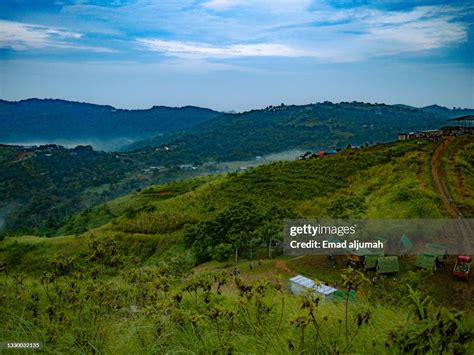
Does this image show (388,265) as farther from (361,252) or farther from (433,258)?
(433,258)

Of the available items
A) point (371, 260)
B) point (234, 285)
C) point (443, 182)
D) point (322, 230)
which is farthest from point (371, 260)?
point (443, 182)

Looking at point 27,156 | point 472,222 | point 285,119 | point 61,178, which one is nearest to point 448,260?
point 472,222

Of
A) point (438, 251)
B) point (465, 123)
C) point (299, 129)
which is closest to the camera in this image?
point (438, 251)

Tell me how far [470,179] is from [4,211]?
7038 cm

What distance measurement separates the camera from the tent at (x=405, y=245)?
14961mm


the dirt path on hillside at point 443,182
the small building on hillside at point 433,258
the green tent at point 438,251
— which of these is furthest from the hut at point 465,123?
the small building on hillside at point 433,258

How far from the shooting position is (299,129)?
141 m

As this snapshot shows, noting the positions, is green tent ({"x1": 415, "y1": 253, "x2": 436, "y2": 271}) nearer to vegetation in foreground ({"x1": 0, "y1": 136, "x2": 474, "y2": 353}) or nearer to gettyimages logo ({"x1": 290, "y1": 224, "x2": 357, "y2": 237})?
vegetation in foreground ({"x1": 0, "y1": 136, "x2": 474, "y2": 353})

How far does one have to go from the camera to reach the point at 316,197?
2958 cm

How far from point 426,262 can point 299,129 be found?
13062cm

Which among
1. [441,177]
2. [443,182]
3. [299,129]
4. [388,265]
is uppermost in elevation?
[299,129]

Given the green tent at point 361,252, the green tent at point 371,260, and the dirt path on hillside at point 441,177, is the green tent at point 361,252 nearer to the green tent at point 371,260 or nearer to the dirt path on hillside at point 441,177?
the green tent at point 371,260

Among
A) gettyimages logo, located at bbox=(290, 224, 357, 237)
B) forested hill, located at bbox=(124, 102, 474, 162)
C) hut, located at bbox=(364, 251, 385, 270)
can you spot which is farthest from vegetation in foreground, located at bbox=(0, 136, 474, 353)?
forested hill, located at bbox=(124, 102, 474, 162)

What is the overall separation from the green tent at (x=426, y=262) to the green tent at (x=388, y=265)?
66 cm
